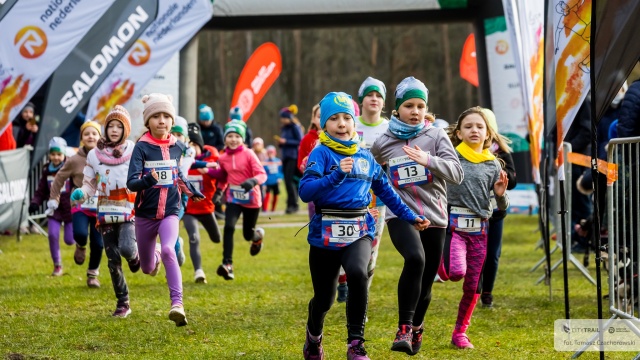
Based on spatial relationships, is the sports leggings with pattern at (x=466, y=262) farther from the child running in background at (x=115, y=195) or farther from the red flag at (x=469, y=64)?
the red flag at (x=469, y=64)

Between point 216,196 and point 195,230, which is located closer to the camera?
point 195,230

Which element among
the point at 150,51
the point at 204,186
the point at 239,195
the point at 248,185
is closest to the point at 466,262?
the point at 248,185

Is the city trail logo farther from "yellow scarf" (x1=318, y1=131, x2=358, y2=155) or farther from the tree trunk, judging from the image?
the tree trunk

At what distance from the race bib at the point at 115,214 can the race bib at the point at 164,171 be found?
0.77 metres

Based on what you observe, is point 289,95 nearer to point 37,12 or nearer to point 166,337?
point 37,12

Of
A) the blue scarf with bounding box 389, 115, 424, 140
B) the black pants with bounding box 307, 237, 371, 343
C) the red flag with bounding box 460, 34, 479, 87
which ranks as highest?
the red flag with bounding box 460, 34, 479, 87

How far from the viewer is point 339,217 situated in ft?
20.9

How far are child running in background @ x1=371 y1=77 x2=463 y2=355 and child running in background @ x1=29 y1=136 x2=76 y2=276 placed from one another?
5550 millimetres

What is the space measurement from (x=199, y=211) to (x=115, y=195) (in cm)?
264

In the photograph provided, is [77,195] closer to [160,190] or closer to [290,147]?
[160,190]

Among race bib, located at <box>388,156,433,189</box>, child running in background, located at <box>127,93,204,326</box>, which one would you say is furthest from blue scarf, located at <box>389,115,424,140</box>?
child running in background, located at <box>127,93,204,326</box>

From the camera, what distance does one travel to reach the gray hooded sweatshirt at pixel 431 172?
6.90 metres

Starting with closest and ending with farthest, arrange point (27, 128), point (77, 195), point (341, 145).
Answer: point (341, 145)
point (77, 195)
point (27, 128)

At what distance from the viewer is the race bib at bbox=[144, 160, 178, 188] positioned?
8.03 meters
